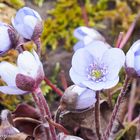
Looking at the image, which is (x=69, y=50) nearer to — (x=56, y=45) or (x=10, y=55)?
(x=56, y=45)

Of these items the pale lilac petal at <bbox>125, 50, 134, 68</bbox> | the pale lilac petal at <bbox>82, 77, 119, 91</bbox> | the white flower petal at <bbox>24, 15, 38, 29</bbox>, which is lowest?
the pale lilac petal at <bbox>82, 77, 119, 91</bbox>

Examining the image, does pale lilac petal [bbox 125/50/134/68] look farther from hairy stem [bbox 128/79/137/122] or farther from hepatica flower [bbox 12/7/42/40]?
hairy stem [bbox 128/79/137/122]

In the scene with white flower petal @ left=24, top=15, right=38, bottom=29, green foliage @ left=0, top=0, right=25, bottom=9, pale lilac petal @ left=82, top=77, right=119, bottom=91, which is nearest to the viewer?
pale lilac petal @ left=82, top=77, right=119, bottom=91

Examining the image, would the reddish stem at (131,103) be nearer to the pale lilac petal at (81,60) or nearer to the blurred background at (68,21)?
the blurred background at (68,21)

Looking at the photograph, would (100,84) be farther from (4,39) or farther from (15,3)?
(15,3)

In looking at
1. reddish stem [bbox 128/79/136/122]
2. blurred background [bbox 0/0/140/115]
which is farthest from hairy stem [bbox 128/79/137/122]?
blurred background [bbox 0/0/140/115]

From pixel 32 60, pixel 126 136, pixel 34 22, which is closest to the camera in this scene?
pixel 32 60

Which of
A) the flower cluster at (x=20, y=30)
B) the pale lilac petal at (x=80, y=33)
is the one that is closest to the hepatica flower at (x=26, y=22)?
the flower cluster at (x=20, y=30)

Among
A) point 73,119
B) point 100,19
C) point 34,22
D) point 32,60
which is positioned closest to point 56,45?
point 100,19
